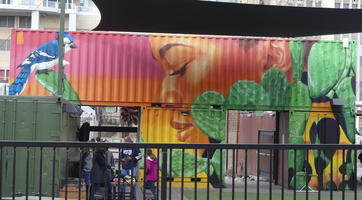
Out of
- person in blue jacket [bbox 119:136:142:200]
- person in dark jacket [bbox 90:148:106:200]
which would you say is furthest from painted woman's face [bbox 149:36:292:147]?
person in dark jacket [bbox 90:148:106:200]

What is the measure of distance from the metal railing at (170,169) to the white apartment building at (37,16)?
44.3 metres

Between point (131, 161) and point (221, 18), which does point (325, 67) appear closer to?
point (221, 18)

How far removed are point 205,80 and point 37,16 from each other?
149ft

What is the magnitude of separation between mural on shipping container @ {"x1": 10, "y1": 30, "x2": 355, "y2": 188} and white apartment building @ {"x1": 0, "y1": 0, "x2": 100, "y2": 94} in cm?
4233

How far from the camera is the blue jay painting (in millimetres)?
17028

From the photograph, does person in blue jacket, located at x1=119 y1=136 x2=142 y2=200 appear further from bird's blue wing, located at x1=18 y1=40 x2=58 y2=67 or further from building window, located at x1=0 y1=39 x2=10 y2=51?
building window, located at x1=0 y1=39 x2=10 y2=51

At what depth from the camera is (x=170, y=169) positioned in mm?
5996

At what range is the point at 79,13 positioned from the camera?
2383 inches

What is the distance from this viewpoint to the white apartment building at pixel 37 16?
59125 mm

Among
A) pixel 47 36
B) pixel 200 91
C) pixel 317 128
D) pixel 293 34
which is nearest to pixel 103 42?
pixel 47 36

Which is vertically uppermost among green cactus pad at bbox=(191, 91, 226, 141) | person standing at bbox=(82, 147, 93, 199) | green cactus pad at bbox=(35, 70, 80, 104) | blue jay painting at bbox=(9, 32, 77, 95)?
blue jay painting at bbox=(9, 32, 77, 95)

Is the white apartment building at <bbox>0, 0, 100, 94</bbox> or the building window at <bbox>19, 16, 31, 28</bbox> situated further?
the building window at <bbox>19, 16, 31, 28</bbox>

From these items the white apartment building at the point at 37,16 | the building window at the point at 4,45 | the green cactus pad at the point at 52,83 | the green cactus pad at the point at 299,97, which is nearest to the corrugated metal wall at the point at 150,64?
the green cactus pad at the point at 52,83

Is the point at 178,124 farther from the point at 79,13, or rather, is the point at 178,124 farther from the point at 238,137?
the point at 79,13
